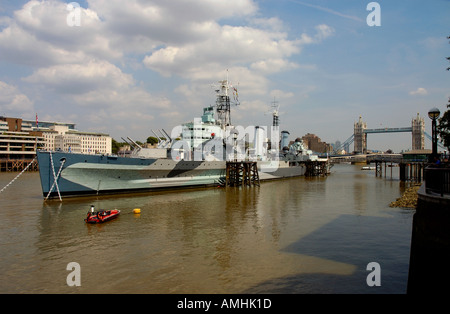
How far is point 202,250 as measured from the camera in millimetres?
11867

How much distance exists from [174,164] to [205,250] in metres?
19.3

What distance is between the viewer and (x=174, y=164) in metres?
30.4

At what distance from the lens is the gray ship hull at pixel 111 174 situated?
76.8ft

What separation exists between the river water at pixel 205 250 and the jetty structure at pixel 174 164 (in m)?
3.66

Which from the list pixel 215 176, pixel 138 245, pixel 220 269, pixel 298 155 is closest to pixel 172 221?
pixel 138 245

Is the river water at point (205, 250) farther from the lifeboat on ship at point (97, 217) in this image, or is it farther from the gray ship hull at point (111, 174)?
the gray ship hull at point (111, 174)

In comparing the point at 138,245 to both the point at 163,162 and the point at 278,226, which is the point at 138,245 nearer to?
the point at 278,226

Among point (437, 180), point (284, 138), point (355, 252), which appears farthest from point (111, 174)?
point (284, 138)

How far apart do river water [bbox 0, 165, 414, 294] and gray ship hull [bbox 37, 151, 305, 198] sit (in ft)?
10.1

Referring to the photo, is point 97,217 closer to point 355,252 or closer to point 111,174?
point 111,174

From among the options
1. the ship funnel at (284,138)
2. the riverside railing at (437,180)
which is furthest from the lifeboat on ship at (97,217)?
the ship funnel at (284,138)

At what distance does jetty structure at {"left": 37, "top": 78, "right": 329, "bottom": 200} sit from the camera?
2383 cm
